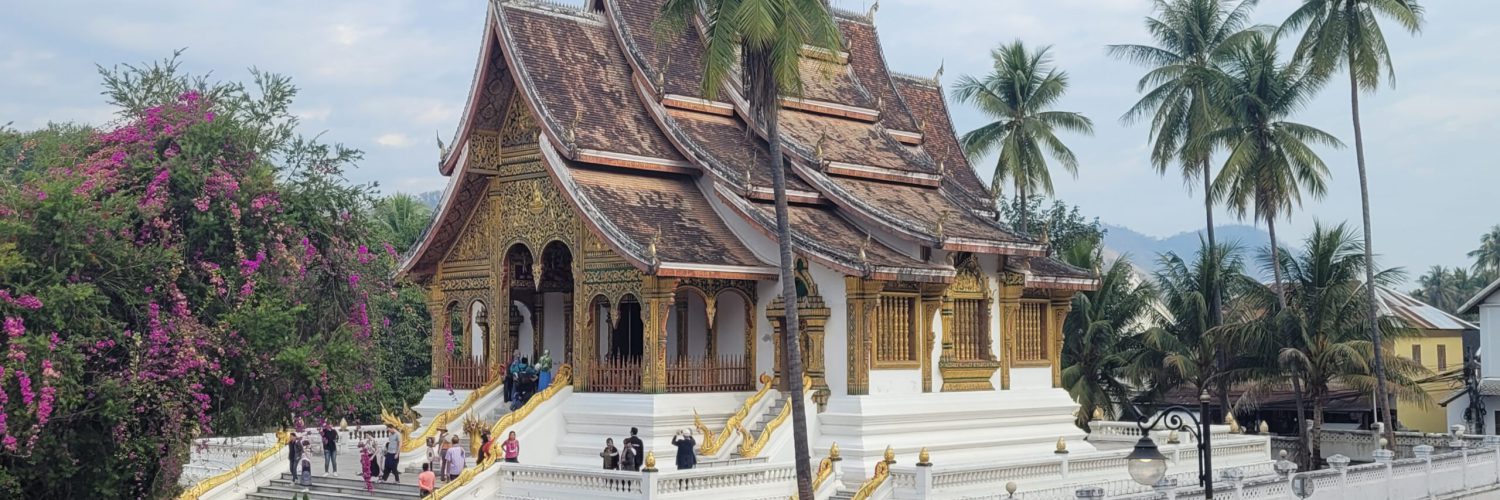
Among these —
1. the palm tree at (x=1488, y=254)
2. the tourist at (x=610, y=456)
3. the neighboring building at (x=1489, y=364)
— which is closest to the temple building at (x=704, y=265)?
the tourist at (x=610, y=456)

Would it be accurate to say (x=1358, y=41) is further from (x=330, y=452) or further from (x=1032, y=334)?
(x=330, y=452)

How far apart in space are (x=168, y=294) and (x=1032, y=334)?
44.9 ft

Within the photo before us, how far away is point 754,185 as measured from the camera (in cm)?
2461

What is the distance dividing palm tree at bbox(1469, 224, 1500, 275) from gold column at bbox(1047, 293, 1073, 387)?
61107mm

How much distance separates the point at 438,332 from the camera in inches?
1059

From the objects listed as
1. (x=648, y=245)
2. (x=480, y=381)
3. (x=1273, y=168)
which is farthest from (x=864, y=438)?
(x=1273, y=168)

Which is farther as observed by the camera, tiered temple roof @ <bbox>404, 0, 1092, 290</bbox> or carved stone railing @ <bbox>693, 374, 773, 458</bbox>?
tiered temple roof @ <bbox>404, 0, 1092, 290</bbox>

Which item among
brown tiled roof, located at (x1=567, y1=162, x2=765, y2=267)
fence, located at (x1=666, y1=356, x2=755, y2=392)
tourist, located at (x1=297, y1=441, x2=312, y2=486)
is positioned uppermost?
brown tiled roof, located at (x1=567, y1=162, x2=765, y2=267)

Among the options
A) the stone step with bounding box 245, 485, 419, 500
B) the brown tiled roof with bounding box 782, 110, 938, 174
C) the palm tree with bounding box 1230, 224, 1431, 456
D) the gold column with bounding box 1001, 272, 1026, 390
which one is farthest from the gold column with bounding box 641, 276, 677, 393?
the palm tree with bounding box 1230, 224, 1431, 456

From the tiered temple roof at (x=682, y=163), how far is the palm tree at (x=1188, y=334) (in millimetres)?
8516

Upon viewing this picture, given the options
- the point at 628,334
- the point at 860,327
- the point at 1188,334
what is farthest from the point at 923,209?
the point at 1188,334

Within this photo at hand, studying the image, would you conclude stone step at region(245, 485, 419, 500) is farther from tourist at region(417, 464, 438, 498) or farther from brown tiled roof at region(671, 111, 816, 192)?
brown tiled roof at region(671, 111, 816, 192)

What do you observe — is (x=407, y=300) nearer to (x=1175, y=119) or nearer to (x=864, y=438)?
(x=1175, y=119)

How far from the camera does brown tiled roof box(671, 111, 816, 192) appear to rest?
2538 cm
